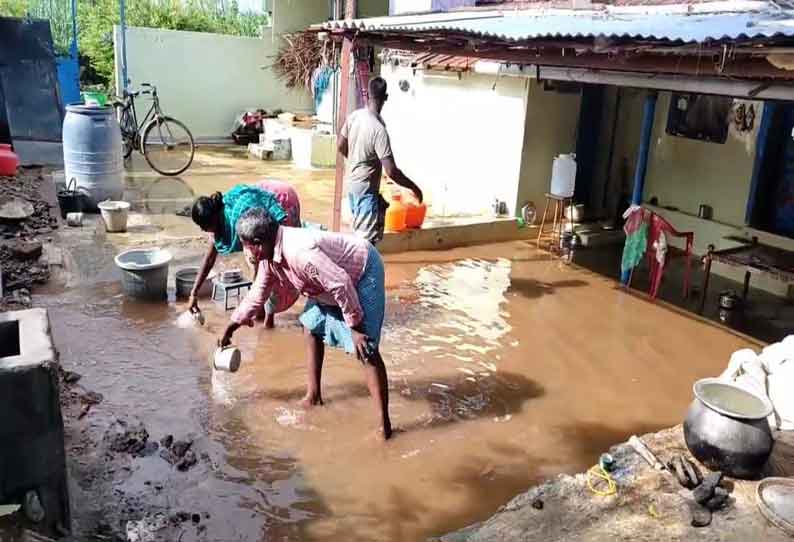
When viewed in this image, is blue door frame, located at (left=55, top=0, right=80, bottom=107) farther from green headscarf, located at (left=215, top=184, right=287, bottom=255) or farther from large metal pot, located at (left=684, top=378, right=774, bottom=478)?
large metal pot, located at (left=684, top=378, right=774, bottom=478)

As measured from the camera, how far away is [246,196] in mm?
4848

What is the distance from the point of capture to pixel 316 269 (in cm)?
386

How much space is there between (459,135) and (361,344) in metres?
6.80

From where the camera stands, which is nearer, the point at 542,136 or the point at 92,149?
the point at 92,149

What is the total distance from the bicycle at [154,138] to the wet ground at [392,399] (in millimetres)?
4435

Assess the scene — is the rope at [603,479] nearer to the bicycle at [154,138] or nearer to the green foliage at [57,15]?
the bicycle at [154,138]

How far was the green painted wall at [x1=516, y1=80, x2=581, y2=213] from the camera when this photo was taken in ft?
30.4

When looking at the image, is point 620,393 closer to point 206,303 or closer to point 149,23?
point 206,303

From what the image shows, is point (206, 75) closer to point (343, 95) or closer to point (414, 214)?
point (414, 214)

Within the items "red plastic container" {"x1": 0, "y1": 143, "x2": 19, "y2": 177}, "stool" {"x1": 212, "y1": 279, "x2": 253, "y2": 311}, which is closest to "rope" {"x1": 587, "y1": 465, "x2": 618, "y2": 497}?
"stool" {"x1": 212, "y1": 279, "x2": 253, "y2": 311}

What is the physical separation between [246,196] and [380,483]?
2.16 meters

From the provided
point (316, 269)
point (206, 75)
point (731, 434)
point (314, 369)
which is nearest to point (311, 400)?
point (314, 369)

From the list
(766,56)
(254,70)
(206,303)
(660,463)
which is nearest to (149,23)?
(254,70)

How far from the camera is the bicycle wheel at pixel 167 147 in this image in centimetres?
1185
